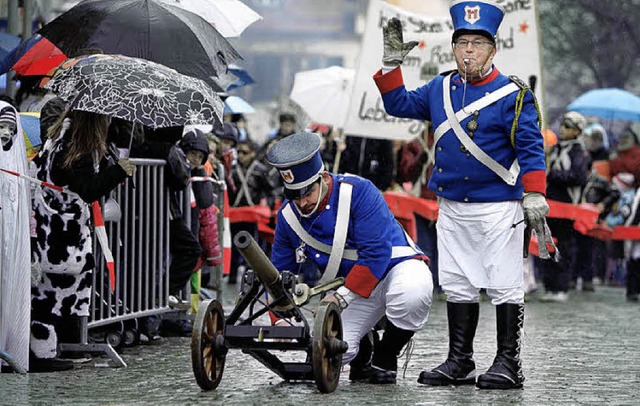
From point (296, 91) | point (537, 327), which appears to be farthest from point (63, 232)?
point (296, 91)

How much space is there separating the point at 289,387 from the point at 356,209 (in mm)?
997

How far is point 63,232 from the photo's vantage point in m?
9.05

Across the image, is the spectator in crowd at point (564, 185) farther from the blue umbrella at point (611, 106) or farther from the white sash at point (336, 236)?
the white sash at point (336, 236)

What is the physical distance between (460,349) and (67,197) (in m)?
2.47

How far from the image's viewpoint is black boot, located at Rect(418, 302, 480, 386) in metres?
8.36

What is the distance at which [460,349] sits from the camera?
8422mm

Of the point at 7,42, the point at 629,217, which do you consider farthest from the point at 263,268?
the point at 629,217

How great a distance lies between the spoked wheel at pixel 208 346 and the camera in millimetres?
7555

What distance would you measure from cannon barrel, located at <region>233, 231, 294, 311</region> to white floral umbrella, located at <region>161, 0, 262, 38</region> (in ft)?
13.6

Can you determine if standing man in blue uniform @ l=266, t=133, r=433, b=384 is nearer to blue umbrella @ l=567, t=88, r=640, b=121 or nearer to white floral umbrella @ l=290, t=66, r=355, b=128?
white floral umbrella @ l=290, t=66, r=355, b=128

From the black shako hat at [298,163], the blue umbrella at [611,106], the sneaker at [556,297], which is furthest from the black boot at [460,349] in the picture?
the blue umbrella at [611,106]

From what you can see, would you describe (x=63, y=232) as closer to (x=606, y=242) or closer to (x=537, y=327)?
(x=537, y=327)

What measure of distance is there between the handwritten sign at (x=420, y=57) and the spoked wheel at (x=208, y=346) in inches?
285

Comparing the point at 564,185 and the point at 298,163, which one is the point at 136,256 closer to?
the point at 298,163
